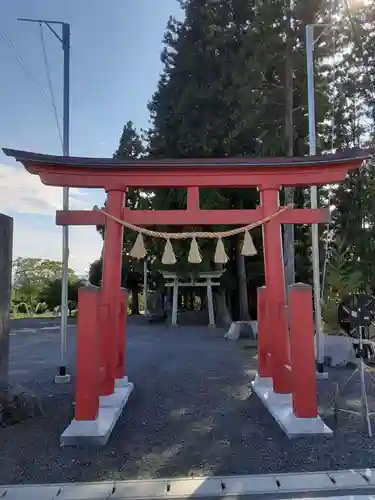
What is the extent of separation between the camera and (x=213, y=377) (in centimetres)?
668

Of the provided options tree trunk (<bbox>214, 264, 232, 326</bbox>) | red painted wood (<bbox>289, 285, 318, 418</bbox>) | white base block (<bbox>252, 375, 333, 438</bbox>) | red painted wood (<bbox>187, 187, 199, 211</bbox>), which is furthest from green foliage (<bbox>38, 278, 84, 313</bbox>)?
red painted wood (<bbox>289, 285, 318, 418</bbox>)

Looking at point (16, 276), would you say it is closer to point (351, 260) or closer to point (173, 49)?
point (173, 49)

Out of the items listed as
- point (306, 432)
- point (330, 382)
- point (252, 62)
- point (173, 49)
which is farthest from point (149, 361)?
point (173, 49)

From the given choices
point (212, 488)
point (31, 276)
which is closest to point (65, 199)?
point (212, 488)

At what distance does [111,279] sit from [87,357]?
1.26 m

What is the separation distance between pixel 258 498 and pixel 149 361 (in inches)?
226

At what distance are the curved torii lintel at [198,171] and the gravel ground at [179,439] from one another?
2580mm

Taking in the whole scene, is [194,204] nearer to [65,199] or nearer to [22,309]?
[65,199]

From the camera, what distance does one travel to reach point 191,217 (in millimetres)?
5016

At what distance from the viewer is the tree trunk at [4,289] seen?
15.0ft

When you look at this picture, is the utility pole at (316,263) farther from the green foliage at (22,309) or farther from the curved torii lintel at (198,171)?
the green foliage at (22,309)

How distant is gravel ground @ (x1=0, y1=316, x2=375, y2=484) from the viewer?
3164 mm

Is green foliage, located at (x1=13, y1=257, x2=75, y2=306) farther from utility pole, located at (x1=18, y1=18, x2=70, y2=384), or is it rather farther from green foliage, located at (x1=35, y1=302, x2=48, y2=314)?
utility pole, located at (x1=18, y1=18, x2=70, y2=384)

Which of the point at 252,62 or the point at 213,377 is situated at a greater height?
the point at 252,62
